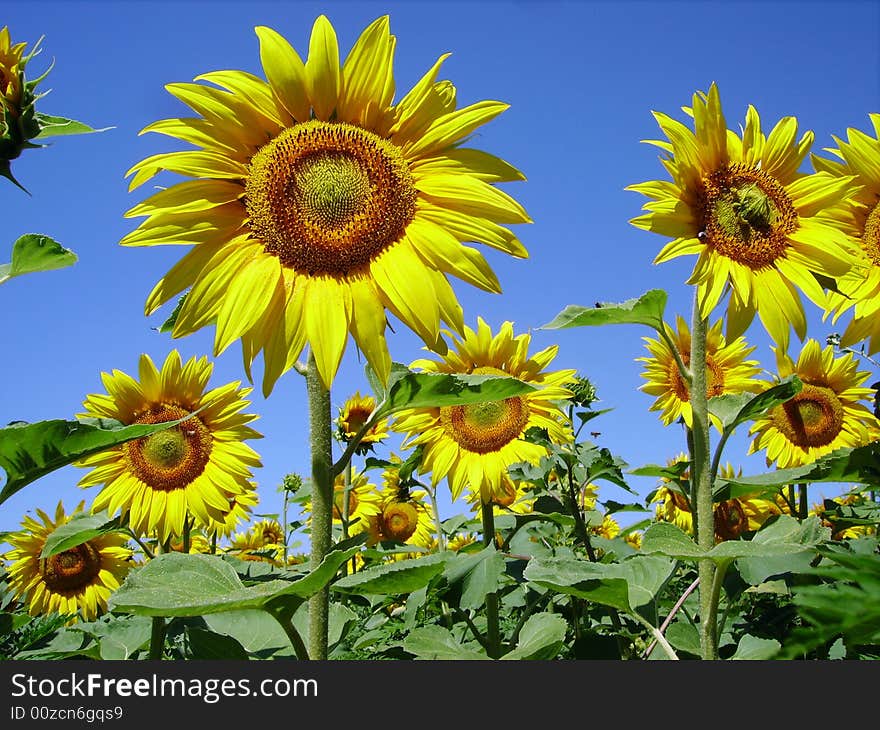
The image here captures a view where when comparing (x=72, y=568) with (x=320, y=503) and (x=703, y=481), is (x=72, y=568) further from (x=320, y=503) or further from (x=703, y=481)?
(x=703, y=481)

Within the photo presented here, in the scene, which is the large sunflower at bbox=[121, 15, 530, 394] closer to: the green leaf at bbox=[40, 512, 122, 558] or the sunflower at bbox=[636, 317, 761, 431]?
the green leaf at bbox=[40, 512, 122, 558]

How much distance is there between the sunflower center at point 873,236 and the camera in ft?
12.1

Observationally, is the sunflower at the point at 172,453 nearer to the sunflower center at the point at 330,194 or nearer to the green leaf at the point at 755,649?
the sunflower center at the point at 330,194

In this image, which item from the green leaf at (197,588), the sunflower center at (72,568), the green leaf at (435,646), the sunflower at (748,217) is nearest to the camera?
the green leaf at (197,588)

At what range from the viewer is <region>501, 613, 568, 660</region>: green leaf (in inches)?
105

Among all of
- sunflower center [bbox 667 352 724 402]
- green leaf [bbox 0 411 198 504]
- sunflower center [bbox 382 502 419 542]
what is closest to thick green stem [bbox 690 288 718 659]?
green leaf [bbox 0 411 198 504]

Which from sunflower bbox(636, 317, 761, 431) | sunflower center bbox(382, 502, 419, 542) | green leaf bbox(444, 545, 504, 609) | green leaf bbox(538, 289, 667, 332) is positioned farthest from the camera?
sunflower center bbox(382, 502, 419, 542)

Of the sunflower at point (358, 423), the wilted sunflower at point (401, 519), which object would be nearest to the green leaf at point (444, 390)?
the sunflower at point (358, 423)

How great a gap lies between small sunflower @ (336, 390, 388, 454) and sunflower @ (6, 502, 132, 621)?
71.3 inches

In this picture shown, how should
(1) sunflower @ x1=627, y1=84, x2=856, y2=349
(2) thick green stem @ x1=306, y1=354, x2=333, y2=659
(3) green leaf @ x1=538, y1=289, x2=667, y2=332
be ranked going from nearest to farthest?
(2) thick green stem @ x1=306, y1=354, x2=333, y2=659 < (3) green leaf @ x1=538, y1=289, x2=667, y2=332 < (1) sunflower @ x1=627, y1=84, x2=856, y2=349

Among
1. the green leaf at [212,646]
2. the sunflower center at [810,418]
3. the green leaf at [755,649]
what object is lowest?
the green leaf at [755,649]

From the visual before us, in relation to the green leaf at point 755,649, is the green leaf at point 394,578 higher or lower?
higher

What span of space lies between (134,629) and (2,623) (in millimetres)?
546

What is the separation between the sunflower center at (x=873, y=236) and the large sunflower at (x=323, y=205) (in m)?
1.96
